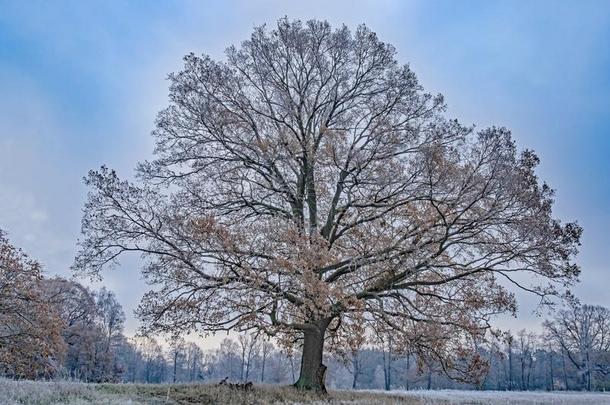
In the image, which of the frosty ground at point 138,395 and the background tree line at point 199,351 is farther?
the background tree line at point 199,351

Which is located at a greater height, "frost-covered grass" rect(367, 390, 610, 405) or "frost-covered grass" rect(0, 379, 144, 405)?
"frost-covered grass" rect(0, 379, 144, 405)

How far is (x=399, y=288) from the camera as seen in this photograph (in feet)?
48.4

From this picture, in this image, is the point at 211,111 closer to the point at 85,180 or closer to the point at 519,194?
the point at 85,180

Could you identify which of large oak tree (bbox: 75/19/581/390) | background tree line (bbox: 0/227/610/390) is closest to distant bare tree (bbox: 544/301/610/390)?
background tree line (bbox: 0/227/610/390)

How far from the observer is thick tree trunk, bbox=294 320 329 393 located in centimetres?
1507

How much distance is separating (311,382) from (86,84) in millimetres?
11798

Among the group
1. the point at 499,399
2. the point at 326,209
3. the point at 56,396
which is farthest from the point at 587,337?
the point at 56,396

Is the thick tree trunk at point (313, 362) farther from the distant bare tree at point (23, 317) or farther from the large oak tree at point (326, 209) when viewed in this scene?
the distant bare tree at point (23, 317)

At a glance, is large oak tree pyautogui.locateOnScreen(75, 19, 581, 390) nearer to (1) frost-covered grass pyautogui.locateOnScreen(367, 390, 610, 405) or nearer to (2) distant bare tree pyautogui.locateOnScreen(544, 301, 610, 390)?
(1) frost-covered grass pyautogui.locateOnScreen(367, 390, 610, 405)

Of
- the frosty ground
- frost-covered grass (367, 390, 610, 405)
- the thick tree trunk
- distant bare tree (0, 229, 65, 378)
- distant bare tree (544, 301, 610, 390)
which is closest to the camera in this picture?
the frosty ground

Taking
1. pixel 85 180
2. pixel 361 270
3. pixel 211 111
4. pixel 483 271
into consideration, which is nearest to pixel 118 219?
pixel 85 180

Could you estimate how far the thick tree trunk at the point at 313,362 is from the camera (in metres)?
15.1

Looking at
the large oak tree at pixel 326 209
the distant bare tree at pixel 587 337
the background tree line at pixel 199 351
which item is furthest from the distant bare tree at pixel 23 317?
the distant bare tree at pixel 587 337

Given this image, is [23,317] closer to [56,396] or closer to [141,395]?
[141,395]
